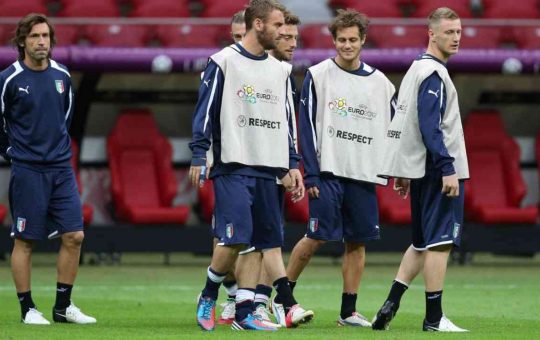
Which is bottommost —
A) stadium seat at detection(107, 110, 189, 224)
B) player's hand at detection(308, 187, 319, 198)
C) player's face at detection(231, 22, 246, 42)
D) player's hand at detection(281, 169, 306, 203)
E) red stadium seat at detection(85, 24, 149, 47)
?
stadium seat at detection(107, 110, 189, 224)

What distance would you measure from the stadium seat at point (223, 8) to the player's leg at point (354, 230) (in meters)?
10.0

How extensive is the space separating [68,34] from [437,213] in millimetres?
9295

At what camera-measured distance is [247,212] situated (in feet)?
30.2

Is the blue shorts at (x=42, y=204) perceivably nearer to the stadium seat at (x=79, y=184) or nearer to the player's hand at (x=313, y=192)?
the player's hand at (x=313, y=192)

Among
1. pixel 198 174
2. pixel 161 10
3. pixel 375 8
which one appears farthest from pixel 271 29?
pixel 375 8

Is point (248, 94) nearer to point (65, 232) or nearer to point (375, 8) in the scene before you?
point (65, 232)

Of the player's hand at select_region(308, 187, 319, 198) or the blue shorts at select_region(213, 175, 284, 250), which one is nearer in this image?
the blue shorts at select_region(213, 175, 284, 250)

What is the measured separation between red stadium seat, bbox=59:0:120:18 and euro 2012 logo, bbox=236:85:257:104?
10869 millimetres

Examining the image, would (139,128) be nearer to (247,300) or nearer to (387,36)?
(387,36)

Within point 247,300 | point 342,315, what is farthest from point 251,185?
point 342,315

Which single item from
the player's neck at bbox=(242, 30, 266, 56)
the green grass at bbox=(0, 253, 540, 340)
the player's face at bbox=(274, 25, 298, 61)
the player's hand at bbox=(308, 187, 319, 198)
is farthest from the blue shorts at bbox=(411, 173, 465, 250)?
the player's face at bbox=(274, 25, 298, 61)

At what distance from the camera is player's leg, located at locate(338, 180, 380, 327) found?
10188 mm

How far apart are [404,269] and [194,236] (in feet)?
28.3

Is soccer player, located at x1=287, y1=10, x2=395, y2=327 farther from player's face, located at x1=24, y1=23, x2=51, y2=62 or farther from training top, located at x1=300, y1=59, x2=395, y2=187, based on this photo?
player's face, located at x1=24, y1=23, x2=51, y2=62
